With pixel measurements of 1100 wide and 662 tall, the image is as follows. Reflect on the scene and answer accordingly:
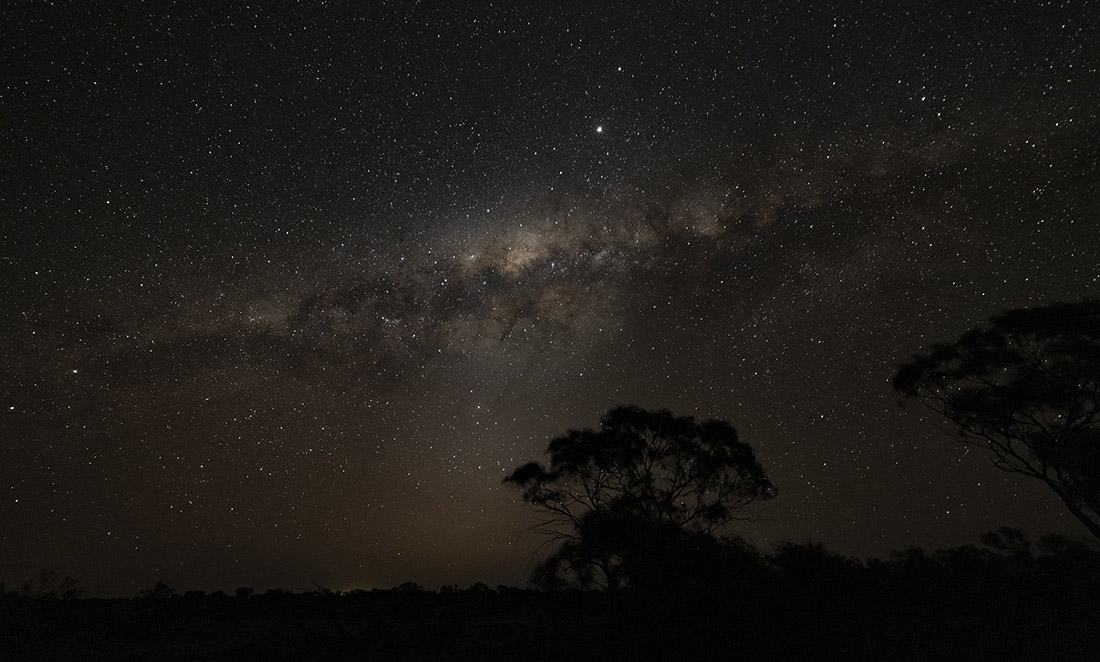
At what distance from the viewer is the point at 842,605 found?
14.9 metres

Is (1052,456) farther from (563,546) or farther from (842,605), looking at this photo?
(563,546)

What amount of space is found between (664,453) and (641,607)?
10.1 meters

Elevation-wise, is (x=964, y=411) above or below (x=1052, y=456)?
above

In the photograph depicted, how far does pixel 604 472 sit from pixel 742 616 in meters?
10.5

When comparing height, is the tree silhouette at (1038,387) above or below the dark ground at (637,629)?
above

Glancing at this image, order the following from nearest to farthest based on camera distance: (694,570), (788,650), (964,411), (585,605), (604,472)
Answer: (788,650) → (694,570) → (964,411) → (604,472) → (585,605)

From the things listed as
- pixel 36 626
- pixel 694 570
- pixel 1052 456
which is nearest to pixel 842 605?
pixel 694 570

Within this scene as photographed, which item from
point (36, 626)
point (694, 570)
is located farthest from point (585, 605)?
point (36, 626)

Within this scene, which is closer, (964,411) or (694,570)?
(694,570)

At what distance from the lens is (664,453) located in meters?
22.5

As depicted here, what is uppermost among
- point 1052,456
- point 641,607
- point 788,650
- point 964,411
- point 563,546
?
point 964,411

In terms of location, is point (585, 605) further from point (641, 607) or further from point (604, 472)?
point (641, 607)

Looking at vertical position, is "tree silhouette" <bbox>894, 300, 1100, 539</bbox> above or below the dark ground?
above

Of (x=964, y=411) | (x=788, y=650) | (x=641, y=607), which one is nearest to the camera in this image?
(x=788, y=650)
